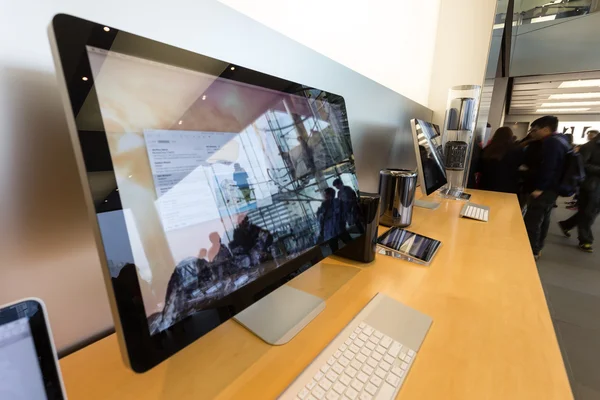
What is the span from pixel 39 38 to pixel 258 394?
0.56 m

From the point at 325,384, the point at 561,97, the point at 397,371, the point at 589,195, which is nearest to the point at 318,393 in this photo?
the point at 325,384

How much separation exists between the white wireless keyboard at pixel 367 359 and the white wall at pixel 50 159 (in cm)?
37

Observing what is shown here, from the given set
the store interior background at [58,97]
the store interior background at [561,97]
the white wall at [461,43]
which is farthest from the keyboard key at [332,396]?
the white wall at [461,43]

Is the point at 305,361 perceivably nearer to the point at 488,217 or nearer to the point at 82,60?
the point at 82,60

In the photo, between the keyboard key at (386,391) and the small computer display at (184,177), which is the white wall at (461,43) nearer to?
the small computer display at (184,177)

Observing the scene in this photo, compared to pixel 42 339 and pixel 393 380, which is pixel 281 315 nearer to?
pixel 393 380

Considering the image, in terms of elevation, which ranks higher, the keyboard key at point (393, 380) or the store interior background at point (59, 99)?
the store interior background at point (59, 99)

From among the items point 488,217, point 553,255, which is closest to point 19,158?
point 488,217

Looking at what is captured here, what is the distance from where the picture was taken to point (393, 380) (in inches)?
14.5

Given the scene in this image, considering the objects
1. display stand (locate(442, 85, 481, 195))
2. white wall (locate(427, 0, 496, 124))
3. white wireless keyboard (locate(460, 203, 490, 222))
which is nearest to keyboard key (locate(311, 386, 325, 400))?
white wireless keyboard (locate(460, 203, 490, 222))

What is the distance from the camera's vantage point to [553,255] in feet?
8.53

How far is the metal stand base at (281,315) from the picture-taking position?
45cm

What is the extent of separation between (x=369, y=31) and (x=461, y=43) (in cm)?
144

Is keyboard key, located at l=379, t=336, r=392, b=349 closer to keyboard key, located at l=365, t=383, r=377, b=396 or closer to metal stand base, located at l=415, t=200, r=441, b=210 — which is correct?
keyboard key, located at l=365, t=383, r=377, b=396
